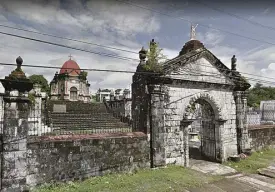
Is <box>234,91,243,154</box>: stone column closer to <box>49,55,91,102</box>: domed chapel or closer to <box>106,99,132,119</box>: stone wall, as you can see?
<box>106,99,132,119</box>: stone wall

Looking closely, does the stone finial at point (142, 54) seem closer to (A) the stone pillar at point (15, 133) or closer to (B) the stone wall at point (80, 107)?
(A) the stone pillar at point (15, 133)

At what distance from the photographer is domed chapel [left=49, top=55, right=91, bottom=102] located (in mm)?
30969

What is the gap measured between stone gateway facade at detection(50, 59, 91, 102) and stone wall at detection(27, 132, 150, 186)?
82.8 ft

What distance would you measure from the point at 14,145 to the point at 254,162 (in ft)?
32.1

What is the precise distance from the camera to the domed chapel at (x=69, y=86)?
30969 millimetres

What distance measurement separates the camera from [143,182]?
6.46 m

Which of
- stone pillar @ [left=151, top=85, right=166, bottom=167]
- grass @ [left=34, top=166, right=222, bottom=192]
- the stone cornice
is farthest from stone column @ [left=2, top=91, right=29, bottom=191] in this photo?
the stone cornice

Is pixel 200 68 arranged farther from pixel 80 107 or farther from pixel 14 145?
pixel 80 107

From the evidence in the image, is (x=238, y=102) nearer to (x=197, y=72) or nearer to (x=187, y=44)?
(x=197, y=72)

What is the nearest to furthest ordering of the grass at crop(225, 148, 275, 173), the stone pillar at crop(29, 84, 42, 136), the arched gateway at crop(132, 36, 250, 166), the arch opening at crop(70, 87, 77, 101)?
the stone pillar at crop(29, 84, 42, 136) < the arched gateway at crop(132, 36, 250, 166) < the grass at crop(225, 148, 275, 173) < the arch opening at crop(70, 87, 77, 101)

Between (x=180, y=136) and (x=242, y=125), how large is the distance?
4.15 m

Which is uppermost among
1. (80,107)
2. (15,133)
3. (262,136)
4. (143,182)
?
(80,107)

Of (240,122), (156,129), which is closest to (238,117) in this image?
(240,122)

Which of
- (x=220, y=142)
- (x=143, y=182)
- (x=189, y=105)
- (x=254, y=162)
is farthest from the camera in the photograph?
(x=220, y=142)
